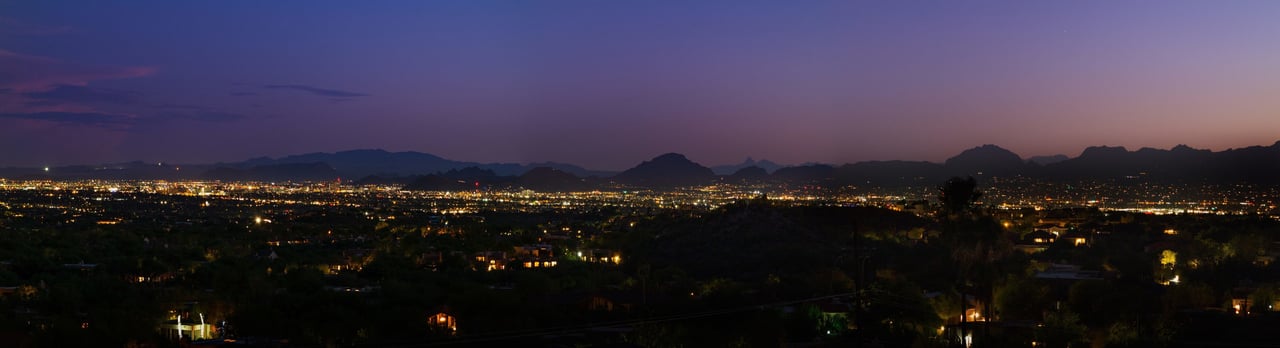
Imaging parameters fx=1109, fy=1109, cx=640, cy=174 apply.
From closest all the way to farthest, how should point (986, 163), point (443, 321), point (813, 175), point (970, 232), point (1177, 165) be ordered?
point (443, 321) → point (970, 232) → point (1177, 165) → point (986, 163) → point (813, 175)

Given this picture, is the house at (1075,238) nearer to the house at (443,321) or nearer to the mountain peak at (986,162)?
the house at (443,321)

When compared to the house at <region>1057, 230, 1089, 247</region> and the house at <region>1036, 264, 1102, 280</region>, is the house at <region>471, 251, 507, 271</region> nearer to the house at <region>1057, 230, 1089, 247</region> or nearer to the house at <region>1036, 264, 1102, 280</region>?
the house at <region>1036, 264, 1102, 280</region>

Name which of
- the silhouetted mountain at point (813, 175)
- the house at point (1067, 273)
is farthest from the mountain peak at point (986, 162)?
the house at point (1067, 273)

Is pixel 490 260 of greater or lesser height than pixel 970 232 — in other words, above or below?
below

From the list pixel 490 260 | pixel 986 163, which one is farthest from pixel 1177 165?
pixel 490 260

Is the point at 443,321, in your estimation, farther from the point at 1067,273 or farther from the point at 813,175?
the point at 813,175

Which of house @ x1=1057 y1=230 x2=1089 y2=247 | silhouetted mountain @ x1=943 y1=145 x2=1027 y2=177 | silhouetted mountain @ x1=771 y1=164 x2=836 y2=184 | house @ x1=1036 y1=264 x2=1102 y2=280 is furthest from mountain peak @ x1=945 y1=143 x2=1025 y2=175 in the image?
house @ x1=1036 y1=264 x2=1102 y2=280

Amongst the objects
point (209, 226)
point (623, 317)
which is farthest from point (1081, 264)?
point (209, 226)

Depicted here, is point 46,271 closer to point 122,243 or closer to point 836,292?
point 122,243

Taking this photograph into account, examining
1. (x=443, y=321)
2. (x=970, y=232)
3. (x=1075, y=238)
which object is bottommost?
(x=1075, y=238)
